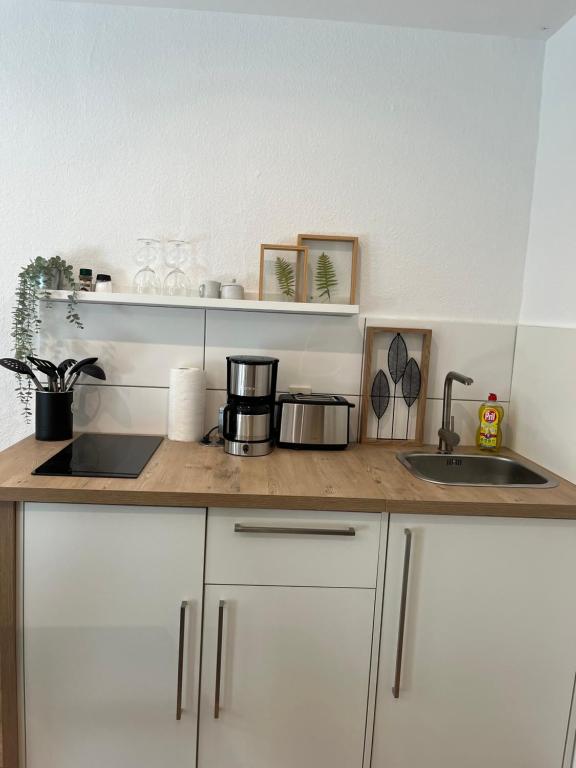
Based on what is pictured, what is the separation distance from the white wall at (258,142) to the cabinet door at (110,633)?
74 cm

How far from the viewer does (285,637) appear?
4.84 ft

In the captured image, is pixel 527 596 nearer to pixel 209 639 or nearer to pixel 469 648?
pixel 469 648

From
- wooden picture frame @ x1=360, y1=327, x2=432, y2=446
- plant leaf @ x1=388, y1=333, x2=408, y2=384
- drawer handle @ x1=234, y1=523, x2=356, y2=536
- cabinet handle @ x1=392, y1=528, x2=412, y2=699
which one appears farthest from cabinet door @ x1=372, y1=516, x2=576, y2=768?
plant leaf @ x1=388, y1=333, x2=408, y2=384

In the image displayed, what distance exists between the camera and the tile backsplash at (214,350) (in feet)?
6.40

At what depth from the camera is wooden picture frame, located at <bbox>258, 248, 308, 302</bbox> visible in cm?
189

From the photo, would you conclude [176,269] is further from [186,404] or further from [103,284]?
[186,404]

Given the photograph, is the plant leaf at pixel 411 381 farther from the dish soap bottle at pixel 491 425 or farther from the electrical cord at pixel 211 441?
the electrical cord at pixel 211 441

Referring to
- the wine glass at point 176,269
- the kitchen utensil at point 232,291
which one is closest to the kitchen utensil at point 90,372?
the wine glass at point 176,269

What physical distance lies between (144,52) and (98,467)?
1.39 meters

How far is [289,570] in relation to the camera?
1460 millimetres

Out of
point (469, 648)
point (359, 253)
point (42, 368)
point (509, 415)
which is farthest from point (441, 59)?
point (469, 648)

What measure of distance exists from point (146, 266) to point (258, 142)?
→ 0.58 meters

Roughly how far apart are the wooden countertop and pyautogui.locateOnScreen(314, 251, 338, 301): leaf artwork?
2.09 feet

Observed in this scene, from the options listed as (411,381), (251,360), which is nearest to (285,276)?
(251,360)
